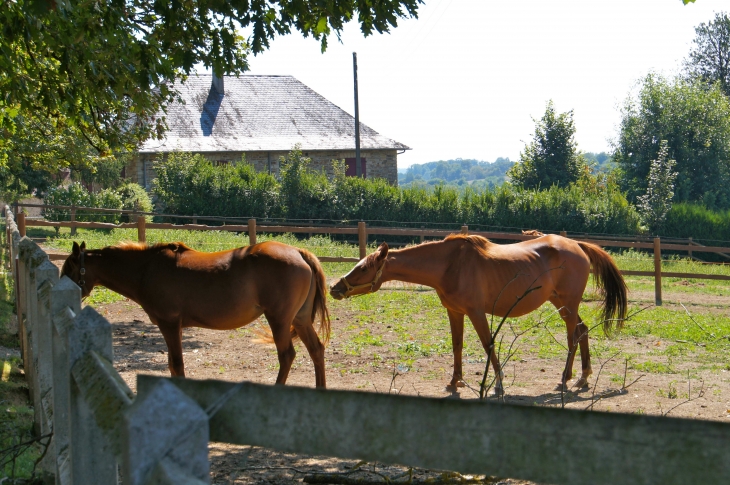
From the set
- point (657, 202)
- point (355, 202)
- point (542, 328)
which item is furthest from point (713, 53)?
point (542, 328)

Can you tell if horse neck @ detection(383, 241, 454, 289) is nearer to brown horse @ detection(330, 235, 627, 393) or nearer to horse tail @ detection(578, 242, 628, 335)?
brown horse @ detection(330, 235, 627, 393)

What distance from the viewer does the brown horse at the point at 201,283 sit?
21.0 feet

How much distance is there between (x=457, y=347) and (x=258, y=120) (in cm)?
2921

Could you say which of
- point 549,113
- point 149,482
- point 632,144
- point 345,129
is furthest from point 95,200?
point 632,144

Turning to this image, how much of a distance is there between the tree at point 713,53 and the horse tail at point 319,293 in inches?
2148

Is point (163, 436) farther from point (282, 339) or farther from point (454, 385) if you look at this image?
point (454, 385)

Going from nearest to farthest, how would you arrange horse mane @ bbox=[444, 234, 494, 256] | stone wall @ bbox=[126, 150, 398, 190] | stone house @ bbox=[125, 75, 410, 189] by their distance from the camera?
horse mane @ bbox=[444, 234, 494, 256] < stone wall @ bbox=[126, 150, 398, 190] < stone house @ bbox=[125, 75, 410, 189]

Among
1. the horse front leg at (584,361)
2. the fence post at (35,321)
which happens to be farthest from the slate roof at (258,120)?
the fence post at (35,321)

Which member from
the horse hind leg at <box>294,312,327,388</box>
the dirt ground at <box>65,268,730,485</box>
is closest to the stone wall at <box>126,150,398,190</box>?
the dirt ground at <box>65,268,730,485</box>

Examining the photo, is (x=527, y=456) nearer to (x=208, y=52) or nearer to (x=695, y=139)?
(x=208, y=52)

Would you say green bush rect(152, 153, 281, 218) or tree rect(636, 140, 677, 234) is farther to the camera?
tree rect(636, 140, 677, 234)

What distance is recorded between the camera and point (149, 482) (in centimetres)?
124

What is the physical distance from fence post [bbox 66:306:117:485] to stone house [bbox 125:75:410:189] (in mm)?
30318

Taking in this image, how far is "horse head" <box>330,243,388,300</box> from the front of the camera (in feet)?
23.7
